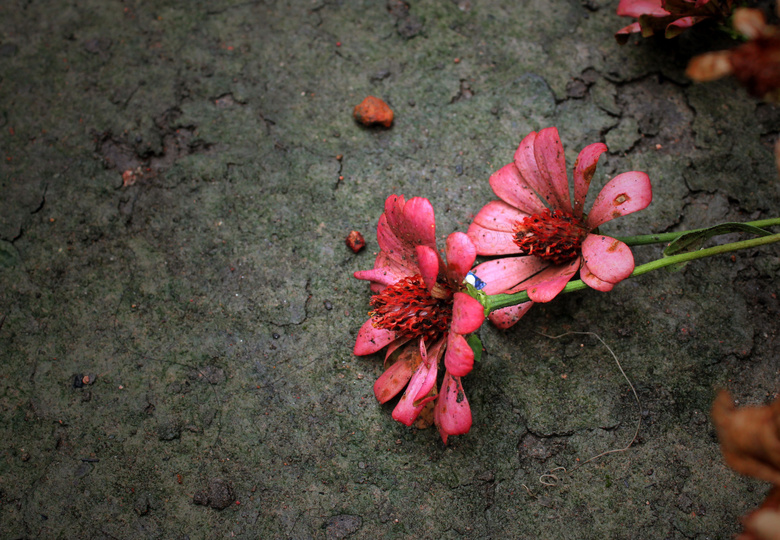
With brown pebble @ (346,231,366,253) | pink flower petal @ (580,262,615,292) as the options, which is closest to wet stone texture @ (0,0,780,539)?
brown pebble @ (346,231,366,253)

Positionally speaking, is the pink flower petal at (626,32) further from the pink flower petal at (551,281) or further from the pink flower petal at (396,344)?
the pink flower petal at (396,344)

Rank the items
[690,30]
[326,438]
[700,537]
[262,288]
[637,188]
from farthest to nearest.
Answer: [690,30], [262,288], [326,438], [700,537], [637,188]

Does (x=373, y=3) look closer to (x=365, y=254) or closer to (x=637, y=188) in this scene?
(x=365, y=254)

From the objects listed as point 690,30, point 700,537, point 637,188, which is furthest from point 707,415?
point 690,30

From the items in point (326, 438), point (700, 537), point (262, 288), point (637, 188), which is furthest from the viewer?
point (262, 288)

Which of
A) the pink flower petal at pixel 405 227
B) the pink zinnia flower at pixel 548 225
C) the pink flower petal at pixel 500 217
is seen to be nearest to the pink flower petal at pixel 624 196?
the pink zinnia flower at pixel 548 225

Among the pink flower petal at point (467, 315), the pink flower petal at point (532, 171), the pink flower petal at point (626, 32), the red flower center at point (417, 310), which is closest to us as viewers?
the pink flower petal at point (467, 315)

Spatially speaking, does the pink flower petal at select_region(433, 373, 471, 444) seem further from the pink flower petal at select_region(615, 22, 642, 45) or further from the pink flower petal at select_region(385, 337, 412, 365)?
the pink flower petal at select_region(615, 22, 642, 45)
